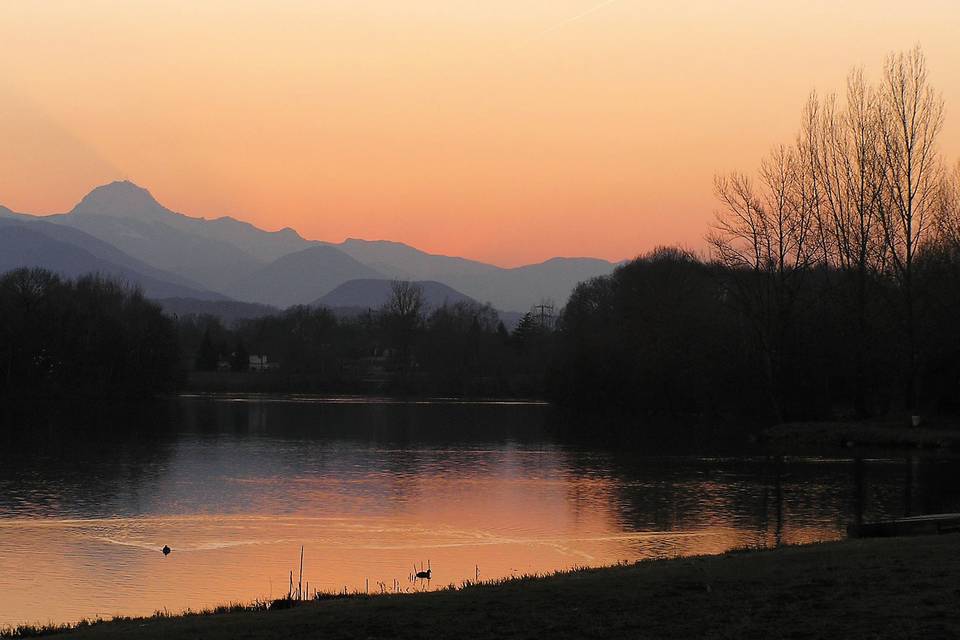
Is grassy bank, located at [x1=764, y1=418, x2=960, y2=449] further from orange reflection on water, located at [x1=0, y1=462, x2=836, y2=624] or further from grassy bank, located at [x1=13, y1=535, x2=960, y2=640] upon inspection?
grassy bank, located at [x1=13, y1=535, x2=960, y2=640]

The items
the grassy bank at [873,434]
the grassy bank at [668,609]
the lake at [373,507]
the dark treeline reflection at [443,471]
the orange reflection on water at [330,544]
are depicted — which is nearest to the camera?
the grassy bank at [668,609]

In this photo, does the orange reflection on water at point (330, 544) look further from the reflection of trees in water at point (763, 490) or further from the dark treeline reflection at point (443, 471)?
the dark treeline reflection at point (443, 471)

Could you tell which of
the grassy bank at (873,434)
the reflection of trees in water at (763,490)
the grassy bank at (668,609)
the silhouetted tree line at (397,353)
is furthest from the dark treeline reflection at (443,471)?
the silhouetted tree line at (397,353)

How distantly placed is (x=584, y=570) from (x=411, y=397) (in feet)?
348

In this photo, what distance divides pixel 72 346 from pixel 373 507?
81573 mm

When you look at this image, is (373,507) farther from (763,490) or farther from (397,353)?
(397,353)

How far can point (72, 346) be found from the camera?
105000 millimetres

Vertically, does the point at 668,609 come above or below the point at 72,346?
below

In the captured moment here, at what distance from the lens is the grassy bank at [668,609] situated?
12.2 metres

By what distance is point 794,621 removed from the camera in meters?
12.4

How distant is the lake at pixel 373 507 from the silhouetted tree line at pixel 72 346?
47.0m

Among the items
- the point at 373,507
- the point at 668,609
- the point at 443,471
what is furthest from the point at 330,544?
the point at 443,471

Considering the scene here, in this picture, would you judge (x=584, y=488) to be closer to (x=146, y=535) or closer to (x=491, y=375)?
(x=146, y=535)

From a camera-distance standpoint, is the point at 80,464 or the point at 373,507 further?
the point at 80,464
